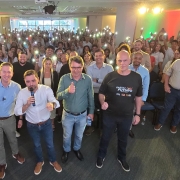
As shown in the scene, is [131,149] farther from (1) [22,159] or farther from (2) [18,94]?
(2) [18,94]

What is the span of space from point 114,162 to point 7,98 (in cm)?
191

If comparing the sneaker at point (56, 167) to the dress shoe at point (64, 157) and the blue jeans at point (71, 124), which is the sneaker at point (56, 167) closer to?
the dress shoe at point (64, 157)

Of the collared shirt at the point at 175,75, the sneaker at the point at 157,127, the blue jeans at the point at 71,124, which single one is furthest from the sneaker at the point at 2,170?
the collared shirt at the point at 175,75

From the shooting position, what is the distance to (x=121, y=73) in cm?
213

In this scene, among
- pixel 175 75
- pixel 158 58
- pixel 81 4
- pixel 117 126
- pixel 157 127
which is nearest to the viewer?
pixel 117 126

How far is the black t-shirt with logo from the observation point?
2.11 metres

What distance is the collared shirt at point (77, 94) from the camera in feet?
7.47

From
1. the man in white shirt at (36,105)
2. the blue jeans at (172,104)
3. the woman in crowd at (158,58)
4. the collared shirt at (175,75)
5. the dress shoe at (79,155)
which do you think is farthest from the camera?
the woman in crowd at (158,58)

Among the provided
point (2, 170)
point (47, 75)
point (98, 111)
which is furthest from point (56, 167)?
point (47, 75)

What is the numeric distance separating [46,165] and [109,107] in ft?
4.55

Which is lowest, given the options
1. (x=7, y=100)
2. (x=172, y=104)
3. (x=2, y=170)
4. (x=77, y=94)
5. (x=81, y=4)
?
(x=2, y=170)

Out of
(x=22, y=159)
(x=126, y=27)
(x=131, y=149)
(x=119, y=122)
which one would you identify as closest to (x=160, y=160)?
(x=131, y=149)

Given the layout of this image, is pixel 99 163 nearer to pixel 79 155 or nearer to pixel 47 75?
pixel 79 155

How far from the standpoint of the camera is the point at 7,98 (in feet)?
7.19
